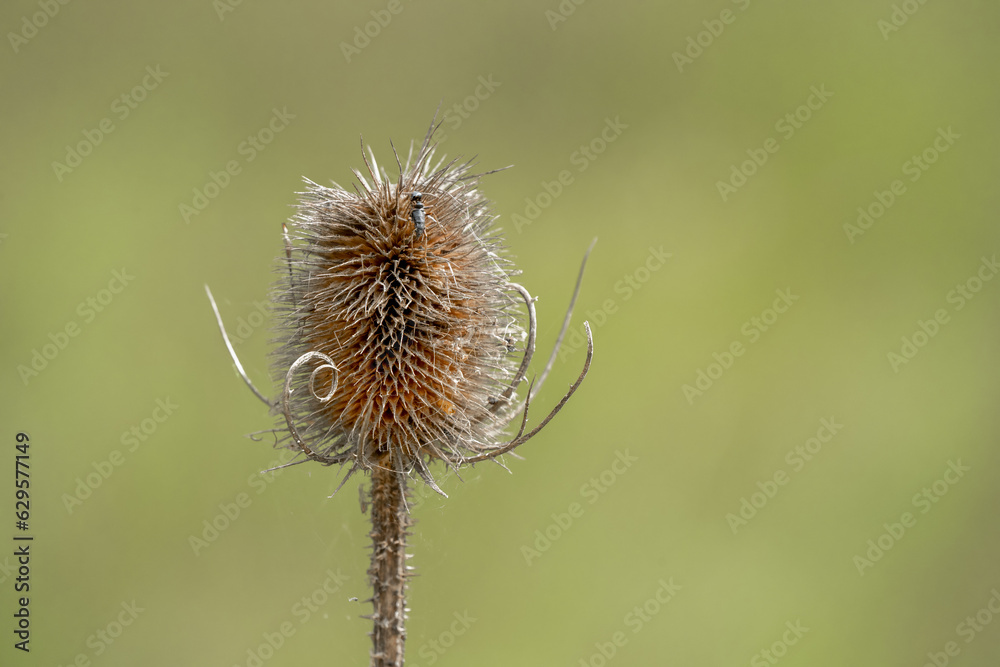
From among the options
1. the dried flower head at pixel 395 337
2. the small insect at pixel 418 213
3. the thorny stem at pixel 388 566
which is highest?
the small insect at pixel 418 213

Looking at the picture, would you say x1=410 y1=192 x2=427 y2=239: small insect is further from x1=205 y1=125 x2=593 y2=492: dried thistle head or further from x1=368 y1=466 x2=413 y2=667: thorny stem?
x1=368 y1=466 x2=413 y2=667: thorny stem

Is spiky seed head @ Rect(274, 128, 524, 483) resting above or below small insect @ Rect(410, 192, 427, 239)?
below

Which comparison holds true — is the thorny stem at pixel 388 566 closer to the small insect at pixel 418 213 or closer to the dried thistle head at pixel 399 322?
the dried thistle head at pixel 399 322

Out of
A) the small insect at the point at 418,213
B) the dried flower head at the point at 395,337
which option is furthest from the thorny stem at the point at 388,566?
the small insect at the point at 418,213

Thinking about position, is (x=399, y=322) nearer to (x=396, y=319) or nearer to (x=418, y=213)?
(x=396, y=319)

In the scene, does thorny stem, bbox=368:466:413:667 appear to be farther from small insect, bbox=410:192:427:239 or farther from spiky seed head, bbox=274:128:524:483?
small insect, bbox=410:192:427:239

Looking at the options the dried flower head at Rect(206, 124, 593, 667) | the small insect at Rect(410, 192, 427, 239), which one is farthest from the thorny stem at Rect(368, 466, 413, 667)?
the small insect at Rect(410, 192, 427, 239)

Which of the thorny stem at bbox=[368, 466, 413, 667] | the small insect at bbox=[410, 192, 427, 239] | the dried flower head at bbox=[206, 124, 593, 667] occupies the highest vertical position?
the small insect at bbox=[410, 192, 427, 239]
